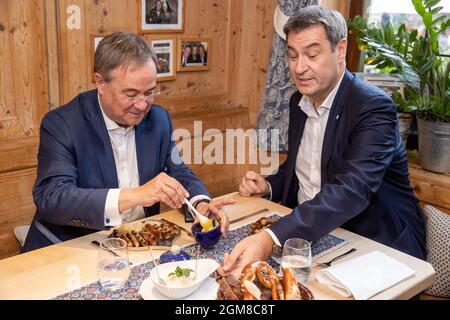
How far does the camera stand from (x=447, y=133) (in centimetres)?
247

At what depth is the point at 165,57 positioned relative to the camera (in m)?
3.34

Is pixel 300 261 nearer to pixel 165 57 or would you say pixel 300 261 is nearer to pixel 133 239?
pixel 133 239

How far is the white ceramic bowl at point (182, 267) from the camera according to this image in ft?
3.95

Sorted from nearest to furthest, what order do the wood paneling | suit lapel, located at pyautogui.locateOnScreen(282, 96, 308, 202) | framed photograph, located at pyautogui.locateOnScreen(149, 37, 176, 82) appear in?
1. suit lapel, located at pyautogui.locateOnScreen(282, 96, 308, 202)
2. the wood paneling
3. framed photograph, located at pyautogui.locateOnScreen(149, 37, 176, 82)

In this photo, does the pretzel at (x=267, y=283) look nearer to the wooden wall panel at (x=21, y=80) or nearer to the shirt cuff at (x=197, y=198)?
the shirt cuff at (x=197, y=198)

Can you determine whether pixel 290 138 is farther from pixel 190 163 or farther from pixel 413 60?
pixel 190 163

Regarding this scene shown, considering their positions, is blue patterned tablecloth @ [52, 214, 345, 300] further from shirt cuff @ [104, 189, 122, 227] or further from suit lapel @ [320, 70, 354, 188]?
suit lapel @ [320, 70, 354, 188]

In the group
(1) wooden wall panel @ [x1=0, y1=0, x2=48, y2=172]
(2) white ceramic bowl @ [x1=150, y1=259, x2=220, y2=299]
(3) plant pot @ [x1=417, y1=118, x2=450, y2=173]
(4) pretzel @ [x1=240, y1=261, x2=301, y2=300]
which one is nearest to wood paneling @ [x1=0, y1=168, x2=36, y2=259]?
(1) wooden wall panel @ [x1=0, y1=0, x2=48, y2=172]

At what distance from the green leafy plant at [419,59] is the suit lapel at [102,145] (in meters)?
1.57

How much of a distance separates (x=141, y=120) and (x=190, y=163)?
1599mm

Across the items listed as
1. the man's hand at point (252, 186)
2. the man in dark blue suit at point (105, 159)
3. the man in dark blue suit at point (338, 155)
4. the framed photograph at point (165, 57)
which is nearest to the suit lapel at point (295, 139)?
the man in dark blue suit at point (338, 155)

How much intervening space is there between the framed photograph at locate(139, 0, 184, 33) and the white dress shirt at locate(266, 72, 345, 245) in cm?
148

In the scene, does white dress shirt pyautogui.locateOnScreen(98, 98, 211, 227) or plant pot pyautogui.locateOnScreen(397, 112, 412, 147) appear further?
plant pot pyautogui.locateOnScreen(397, 112, 412, 147)

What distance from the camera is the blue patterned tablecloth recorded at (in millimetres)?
1232
